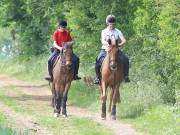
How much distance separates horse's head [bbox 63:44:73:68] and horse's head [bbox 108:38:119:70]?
1.14m

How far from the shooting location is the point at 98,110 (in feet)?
67.6

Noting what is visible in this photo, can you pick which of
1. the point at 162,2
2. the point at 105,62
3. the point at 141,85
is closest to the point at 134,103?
the point at 141,85

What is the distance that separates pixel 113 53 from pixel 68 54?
1.33 meters

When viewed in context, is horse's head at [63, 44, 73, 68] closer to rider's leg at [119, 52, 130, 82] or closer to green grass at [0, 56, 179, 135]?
rider's leg at [119, 52, 130, 82]

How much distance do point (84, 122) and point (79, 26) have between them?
854 centimetres

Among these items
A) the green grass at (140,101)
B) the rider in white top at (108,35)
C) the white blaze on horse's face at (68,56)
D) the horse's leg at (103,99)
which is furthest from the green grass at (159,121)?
the white blaze on horse's face at (68,56)

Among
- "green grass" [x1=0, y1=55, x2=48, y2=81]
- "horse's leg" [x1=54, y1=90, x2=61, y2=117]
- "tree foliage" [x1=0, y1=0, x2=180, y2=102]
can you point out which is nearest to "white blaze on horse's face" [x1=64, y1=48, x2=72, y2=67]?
"horse's leg" [x1=54, y1=90, x2=61, y2=117]

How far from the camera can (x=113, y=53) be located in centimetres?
1744

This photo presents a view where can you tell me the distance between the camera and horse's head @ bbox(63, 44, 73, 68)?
58.3 ft

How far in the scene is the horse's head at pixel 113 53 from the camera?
1734 cm

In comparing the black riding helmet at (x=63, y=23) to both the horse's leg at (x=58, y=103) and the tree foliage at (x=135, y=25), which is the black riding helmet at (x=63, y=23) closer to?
the horse's leg at (x=58, y=103)

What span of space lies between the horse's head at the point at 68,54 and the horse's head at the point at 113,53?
3.74 ft

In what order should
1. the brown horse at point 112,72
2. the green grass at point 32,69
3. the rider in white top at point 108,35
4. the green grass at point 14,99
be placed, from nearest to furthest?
the brown horse at point 112,72, the rider in white top at point 108,35, the green grass at point 14,99, the green grass at point 32,69

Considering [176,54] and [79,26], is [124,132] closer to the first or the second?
[176,54]
